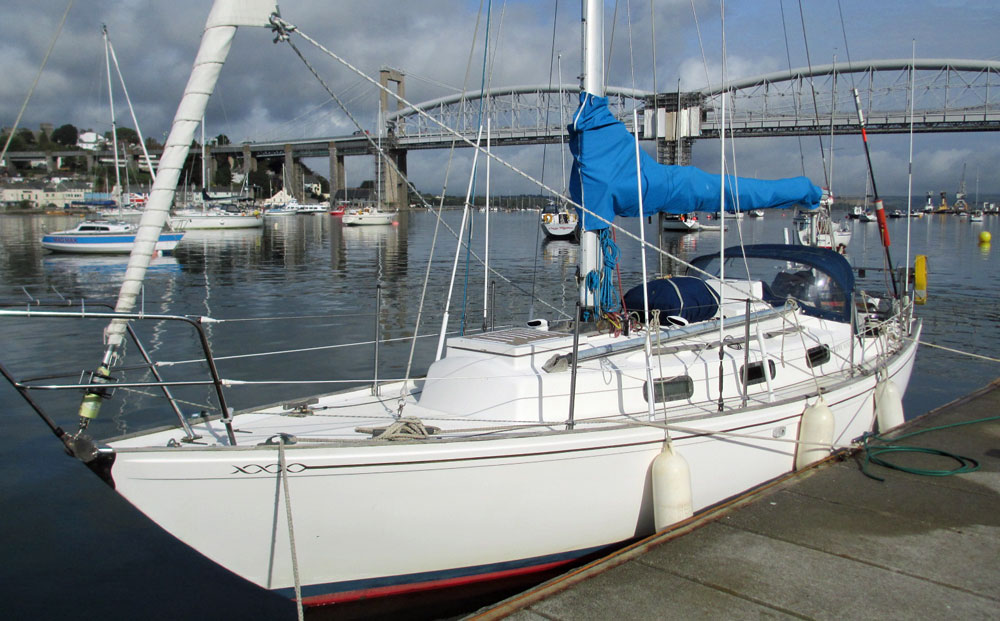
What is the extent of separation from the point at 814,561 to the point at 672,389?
1.79 metres

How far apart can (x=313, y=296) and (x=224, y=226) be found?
46420mm

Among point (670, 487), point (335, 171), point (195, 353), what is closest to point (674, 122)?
point (195, 353)

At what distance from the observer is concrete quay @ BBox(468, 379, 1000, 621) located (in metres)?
4.38

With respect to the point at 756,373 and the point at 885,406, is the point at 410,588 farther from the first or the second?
the point at 885,406

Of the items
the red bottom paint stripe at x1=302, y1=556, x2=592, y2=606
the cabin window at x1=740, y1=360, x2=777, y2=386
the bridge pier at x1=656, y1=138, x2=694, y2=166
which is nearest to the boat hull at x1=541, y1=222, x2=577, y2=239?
the bridge pier at x1=656, y1=138, x2=694, y2=166

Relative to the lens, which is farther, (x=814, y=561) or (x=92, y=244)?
(x=92, y=244)

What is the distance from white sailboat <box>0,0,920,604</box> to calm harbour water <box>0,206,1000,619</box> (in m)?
0.43

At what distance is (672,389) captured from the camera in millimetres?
6297

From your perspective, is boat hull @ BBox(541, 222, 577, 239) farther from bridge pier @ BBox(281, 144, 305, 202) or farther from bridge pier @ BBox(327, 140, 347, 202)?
bridge pier @ BBox(281, 144, 305, 202)

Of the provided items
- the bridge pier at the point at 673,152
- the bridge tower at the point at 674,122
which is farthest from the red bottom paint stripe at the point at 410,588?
the bridge pier at the point at 673,152

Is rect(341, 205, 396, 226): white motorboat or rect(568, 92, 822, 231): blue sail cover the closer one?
rect(568, 92, 822, 231): blue sail cover

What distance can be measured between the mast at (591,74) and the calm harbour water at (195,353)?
32.3 inches

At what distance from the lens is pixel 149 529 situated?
688 cm

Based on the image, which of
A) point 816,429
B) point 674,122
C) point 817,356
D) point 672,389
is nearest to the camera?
point 672,389
